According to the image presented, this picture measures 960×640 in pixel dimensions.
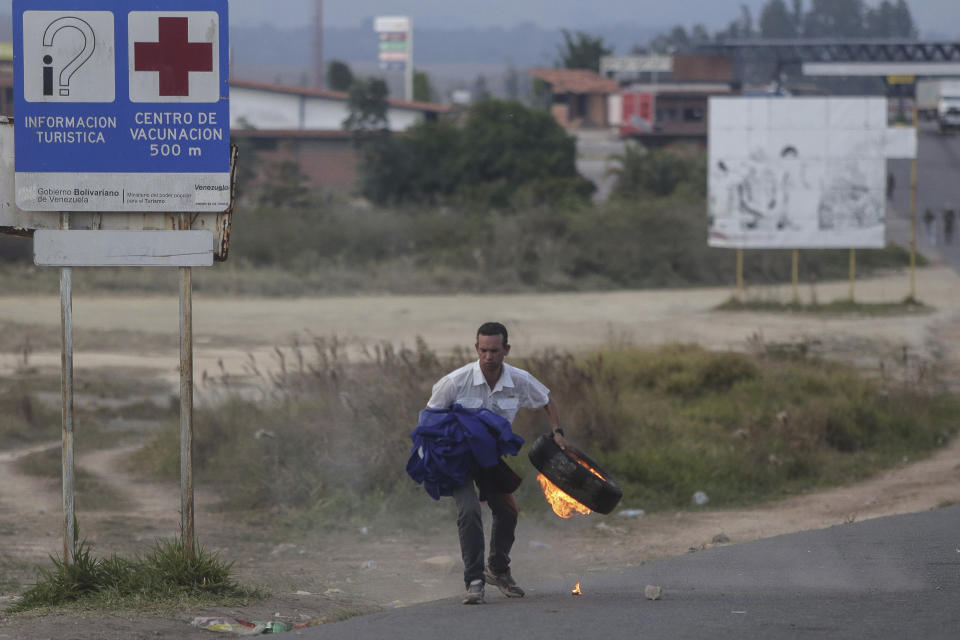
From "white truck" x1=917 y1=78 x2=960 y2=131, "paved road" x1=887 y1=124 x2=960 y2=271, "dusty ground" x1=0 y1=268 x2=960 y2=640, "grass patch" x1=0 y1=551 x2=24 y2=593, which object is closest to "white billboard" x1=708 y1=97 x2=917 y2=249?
"dusty ground" x1=0 y1=268 x2=960 y2=640

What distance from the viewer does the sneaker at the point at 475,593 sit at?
20.6 ft

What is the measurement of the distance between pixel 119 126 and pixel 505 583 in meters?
3.08

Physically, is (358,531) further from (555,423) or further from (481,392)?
(481,392)

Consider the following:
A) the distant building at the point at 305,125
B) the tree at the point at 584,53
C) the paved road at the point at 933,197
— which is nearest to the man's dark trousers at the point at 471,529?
the paved road at the point at 933,197

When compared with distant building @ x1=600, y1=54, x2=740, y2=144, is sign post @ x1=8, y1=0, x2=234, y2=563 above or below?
below

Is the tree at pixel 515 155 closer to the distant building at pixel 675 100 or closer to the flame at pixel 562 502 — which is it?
the distant building at pixel 675 100

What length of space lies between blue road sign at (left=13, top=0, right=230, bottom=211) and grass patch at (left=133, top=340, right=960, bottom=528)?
444cm

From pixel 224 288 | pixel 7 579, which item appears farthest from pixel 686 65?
pixel 7 579

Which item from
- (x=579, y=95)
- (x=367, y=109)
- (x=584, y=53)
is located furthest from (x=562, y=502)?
(x=584, y=53)

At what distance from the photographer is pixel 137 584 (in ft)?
20.9

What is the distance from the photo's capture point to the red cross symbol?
647 centimetres

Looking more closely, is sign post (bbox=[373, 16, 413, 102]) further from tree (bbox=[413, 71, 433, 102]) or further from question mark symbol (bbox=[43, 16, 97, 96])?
question mark symbol (bbox=[43, 16, 97, 96])

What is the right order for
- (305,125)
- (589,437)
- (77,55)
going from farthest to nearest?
Result: (305,125) < (589,437) < (77,55)

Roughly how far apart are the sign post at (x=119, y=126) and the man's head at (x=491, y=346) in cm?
147
